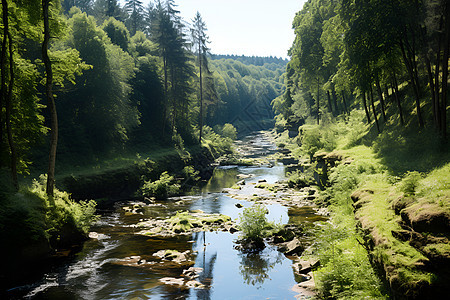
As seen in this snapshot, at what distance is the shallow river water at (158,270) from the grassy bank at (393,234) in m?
2.19

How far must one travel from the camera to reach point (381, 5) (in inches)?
652

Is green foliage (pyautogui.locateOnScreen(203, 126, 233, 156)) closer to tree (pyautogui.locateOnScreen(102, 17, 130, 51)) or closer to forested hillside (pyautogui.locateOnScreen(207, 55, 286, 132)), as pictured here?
tree (pyautogui.locateOnScreen(102, 17, 130, 51))

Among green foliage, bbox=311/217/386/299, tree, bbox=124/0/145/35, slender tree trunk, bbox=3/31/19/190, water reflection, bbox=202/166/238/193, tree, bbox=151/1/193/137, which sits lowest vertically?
water reflection, bbox=202/166/238/193

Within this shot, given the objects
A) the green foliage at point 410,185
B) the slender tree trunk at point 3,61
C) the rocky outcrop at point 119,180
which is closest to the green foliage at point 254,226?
the green foliage at point 410,185

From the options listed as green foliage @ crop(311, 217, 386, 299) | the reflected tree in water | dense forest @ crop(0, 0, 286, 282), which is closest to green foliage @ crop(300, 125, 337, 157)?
dense forest @ crop(0, 0, 286, 282)

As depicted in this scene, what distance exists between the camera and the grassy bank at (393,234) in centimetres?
604

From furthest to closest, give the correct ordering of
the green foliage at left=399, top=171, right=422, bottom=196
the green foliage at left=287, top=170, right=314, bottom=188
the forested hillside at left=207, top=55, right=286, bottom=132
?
the forested hillside at left=207, top=55, right=286, bottom=132, the green foliage at left=287, top=170, right=314, bottom=188, the green foliage at left=399, top=171, right=422, bottom=196

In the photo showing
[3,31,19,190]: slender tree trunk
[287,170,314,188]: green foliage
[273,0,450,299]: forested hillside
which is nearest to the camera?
[273,0,450,299]: forested hillside

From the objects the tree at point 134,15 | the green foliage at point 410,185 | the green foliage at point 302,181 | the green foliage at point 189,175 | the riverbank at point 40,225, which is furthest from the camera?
the tree at point 134,15

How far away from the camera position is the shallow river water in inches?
412

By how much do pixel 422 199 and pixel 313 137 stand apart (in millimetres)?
25568

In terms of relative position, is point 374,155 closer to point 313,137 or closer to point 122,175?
point 313,137

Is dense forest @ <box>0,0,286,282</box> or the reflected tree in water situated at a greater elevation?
dense forest @ <box>0,0,286,282</box>

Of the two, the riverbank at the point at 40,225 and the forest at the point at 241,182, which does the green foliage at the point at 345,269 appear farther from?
the riverbank at the point at 40,225
